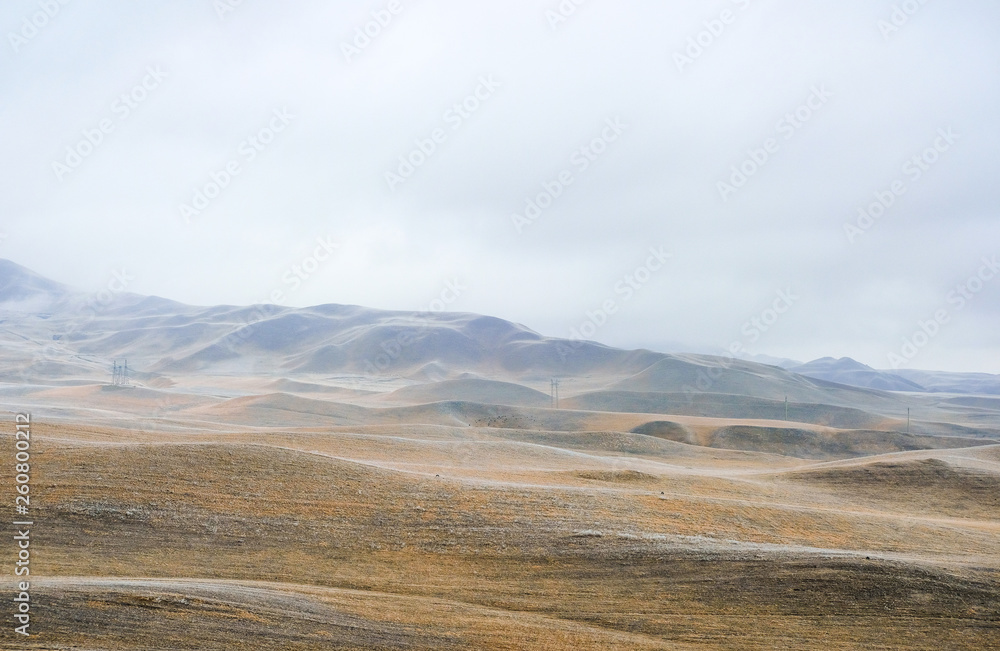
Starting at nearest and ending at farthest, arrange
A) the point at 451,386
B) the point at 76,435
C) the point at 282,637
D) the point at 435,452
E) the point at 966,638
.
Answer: the point at 282,637
the point at 966,638
the point at 76,435
the point at 435,452
the point at 451,386

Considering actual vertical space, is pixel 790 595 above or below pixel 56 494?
below

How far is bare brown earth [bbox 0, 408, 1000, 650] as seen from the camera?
57.1ft

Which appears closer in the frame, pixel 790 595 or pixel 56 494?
pixel 790 595

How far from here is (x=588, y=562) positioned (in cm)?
2289

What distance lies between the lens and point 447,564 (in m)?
22.8

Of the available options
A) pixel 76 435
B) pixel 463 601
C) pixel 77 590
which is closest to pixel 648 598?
pixel 463 601

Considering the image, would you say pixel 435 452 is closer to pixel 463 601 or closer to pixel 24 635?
pixel 463 601

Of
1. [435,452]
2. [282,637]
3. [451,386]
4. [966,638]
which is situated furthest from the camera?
[451,386]

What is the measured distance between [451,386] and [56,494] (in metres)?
113

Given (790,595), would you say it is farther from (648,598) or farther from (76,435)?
(76,435)

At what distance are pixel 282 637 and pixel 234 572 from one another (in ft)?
16.7

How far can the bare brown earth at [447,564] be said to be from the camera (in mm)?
17391

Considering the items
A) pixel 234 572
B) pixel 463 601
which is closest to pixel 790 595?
pixel 463 601

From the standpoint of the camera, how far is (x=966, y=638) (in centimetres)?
1875
